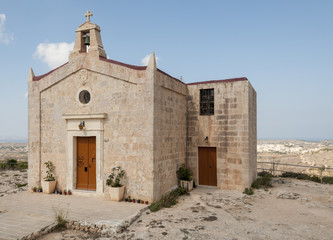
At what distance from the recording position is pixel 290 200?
10.1m

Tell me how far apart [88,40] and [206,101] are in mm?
6212

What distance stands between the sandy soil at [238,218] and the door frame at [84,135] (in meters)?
2.77

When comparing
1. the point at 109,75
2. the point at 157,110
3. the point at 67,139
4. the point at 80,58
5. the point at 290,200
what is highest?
the point at 80,58

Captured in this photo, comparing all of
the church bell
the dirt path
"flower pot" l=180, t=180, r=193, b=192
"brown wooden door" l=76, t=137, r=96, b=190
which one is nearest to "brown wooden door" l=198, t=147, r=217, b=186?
"flower pot" l=180, t=180, r=193, b=192

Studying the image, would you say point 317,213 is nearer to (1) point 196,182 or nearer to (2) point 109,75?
(1) point 196,182

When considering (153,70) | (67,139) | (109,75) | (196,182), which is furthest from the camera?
(196,182)

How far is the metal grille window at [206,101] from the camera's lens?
1228 cm

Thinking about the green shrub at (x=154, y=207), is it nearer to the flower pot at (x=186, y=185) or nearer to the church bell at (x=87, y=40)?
the flower pot at (x=186, y=185)

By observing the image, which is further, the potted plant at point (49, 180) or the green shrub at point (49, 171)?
the green shrub at point (49, 171)

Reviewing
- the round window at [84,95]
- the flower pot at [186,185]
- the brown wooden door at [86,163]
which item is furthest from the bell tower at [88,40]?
the flower pot at [186,185]

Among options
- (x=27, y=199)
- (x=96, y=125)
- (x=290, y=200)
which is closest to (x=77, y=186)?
(x=27, y=199)

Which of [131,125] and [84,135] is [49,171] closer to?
[84,135]

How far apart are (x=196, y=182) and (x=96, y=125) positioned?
5.69 m

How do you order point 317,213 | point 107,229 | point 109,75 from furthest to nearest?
1. point 109,75
2. point 317,213
3. point 107,229
